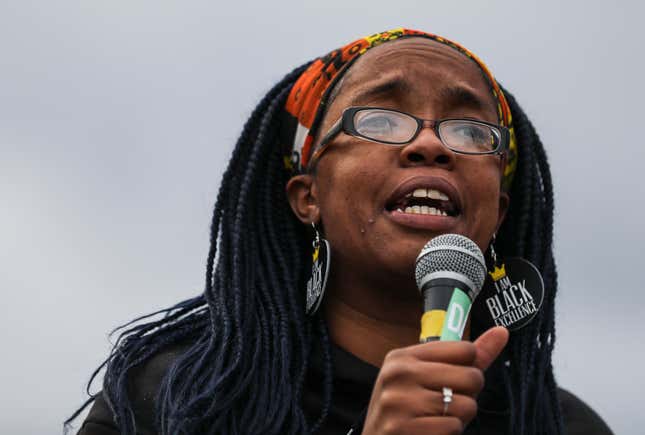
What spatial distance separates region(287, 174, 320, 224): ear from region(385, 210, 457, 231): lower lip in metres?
0.67

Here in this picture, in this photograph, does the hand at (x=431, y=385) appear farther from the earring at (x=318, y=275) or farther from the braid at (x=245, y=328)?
the earring at (x=318, y=275)

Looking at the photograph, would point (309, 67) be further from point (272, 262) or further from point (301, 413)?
point (301, 413)

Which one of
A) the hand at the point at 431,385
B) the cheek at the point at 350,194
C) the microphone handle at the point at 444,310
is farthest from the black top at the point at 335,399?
the hand at the point at 431,385

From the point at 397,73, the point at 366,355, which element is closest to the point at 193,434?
the point at 366,355

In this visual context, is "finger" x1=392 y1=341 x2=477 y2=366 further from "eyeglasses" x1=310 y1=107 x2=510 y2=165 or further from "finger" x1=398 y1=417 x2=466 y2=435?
"eyeglasses" x1=310 y1=107 x2=510 y2=165

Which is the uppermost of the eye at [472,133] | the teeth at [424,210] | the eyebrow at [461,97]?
the eyebrow at [461,97]

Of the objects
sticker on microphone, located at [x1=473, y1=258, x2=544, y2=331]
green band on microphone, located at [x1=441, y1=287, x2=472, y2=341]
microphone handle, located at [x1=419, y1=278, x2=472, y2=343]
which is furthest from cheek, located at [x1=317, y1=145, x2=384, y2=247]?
green band on microphone, located at [x1=441, y1=287, x2=472, y2=341]

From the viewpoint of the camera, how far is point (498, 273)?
5105 mm

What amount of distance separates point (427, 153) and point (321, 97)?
886 mm

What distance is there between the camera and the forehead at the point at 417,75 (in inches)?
189

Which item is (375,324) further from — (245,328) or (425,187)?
(425,187)

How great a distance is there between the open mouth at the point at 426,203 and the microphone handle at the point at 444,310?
112 centimetres

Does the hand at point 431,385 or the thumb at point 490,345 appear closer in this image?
the hand at point 431,385

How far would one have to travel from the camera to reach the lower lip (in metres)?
4.34
